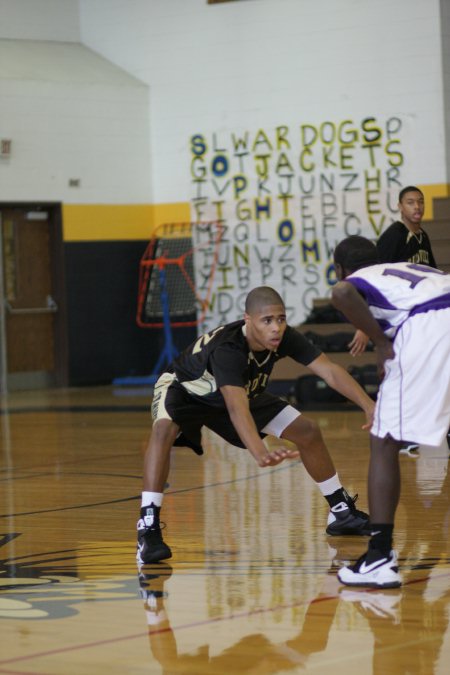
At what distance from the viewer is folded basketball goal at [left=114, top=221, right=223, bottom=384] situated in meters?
Result: 17.1

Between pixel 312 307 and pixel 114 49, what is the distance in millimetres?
4557

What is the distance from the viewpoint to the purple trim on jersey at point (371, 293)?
16.1 feet

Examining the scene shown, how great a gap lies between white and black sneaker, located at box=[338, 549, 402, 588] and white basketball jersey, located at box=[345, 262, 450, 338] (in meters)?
0.83

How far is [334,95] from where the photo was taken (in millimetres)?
15844

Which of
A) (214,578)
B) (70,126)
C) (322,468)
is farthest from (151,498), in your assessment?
(70,126)

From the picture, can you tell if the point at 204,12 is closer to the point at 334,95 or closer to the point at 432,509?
the point at 334,95

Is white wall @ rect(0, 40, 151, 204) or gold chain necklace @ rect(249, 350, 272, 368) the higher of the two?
white wall @ rect(0, 40, 151, 204)

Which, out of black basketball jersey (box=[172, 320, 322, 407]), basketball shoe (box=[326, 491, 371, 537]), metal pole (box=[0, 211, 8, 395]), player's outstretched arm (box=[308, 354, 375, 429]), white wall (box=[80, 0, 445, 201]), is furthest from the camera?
metal pole (box=[0, 211, 8, 395])

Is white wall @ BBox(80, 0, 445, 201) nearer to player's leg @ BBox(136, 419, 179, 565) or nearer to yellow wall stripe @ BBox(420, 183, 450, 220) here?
yellow wall stripe @ BBox(420, 183, 450, 220)

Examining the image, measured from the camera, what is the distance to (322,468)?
612cm

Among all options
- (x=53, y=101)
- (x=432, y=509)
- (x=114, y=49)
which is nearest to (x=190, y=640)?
→ (x=432, y=509)

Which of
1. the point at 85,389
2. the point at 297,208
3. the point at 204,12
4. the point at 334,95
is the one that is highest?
the point at 204,12

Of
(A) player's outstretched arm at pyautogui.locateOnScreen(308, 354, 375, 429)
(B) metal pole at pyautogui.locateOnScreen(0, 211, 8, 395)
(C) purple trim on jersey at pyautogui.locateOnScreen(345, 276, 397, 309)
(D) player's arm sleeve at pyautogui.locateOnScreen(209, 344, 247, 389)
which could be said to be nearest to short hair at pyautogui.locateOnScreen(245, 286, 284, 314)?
(D) player's arm sleeve at pyautogui.locateOnScreen(209, 344, 247, 389)

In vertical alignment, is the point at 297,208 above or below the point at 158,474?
above
